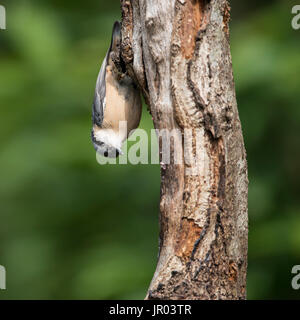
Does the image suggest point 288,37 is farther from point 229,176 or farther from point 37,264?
point 37,264

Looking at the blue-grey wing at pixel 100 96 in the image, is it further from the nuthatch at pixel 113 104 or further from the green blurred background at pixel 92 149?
the green blurred background at pixel 92 149

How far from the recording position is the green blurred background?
4660 millimetres

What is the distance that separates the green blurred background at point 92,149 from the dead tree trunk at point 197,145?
1413 millimetres

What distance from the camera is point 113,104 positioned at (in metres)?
4.02

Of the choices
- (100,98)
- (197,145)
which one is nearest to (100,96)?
(100,98)

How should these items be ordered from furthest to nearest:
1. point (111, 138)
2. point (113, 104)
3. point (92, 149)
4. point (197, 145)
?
point (92, 149) → point (111, 138) → point (113, 104) → point (197, 145)

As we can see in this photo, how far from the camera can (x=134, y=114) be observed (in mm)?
3988

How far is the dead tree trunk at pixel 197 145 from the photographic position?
3061mm

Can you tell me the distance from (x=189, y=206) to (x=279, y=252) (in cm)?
185

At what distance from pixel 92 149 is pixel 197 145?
1.99 m

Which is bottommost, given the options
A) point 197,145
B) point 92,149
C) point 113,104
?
point 197,145

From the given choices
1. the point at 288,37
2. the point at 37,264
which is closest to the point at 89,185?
the point at 37,264

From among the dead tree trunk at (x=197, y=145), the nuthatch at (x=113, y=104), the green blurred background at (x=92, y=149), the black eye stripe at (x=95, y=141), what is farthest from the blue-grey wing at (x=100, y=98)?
the dead tree trunk at (x=197, y=145)

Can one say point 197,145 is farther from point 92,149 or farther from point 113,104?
point 92,149
